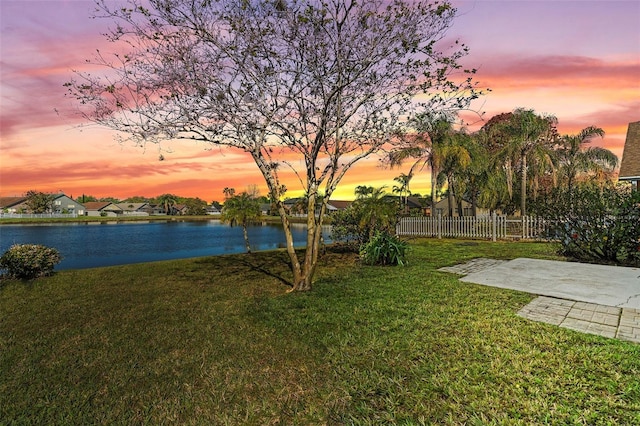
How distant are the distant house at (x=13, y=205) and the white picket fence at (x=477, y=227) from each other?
101024 millimetres

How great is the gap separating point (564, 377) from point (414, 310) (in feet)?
6.99

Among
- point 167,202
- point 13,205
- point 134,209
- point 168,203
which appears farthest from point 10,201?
point 168,203

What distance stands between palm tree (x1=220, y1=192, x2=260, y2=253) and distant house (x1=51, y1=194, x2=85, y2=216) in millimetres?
93717

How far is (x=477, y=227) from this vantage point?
56.0 feet

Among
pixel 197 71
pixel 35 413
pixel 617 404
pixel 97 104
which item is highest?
pixel 197 71

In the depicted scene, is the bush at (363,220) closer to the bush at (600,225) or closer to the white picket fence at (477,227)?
the bush at (600,225)

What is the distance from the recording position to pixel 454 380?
288 centimetres

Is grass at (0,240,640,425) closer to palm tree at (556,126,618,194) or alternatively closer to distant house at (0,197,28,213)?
palm tree at (556,126,618,194)

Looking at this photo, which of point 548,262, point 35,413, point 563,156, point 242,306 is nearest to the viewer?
point 35,413

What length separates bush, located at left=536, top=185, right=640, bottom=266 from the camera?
25.2ft

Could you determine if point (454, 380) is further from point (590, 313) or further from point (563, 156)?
point (563, 156)

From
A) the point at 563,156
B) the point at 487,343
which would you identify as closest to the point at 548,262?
the point at 487,343

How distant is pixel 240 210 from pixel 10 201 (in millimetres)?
105419

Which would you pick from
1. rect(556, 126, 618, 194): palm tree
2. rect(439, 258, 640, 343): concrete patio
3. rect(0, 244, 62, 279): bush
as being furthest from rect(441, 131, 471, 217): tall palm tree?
rect(0, 244, 62, 279): bush
